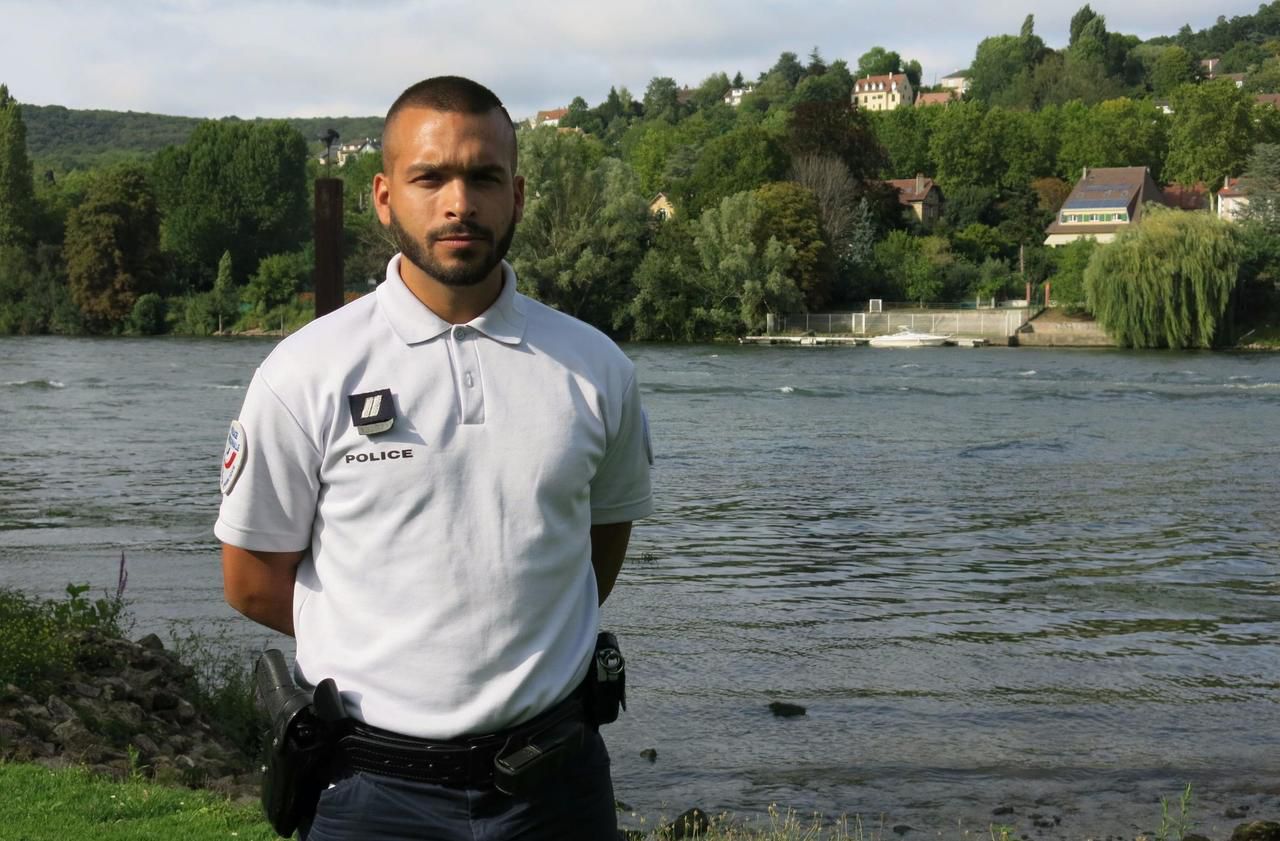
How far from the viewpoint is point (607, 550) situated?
3467mm

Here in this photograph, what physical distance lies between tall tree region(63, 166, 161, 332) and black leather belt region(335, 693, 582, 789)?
3589 inches

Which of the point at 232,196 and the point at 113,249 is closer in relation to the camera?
the point at 113,249

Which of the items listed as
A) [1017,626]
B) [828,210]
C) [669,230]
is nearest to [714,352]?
[669,230]

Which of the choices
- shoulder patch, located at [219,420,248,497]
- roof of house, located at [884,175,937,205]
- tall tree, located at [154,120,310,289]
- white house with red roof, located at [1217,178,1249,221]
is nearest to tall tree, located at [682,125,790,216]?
roof of house, located at [884,175,937,205]

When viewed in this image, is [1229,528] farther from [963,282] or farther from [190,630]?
[963,282]

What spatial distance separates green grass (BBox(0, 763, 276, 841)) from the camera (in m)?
5.94

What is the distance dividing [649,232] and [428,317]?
7689cm

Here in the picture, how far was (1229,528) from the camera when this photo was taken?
2067 cm

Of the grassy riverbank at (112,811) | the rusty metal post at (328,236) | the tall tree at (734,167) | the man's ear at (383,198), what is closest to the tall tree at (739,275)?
the tall tree at (734,167)

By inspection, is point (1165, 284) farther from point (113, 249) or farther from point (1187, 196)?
point (1187, 196)

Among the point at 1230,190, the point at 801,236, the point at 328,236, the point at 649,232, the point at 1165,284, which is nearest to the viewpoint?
the point at 328,236

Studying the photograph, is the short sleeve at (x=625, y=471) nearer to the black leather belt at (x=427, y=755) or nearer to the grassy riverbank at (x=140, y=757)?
the black leather belt at (x=427, y=755)

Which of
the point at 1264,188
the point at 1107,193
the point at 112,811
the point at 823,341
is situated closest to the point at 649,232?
the point at 823,341

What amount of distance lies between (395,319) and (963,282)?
307 ft
